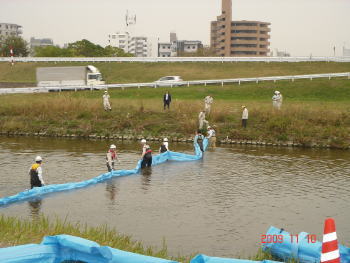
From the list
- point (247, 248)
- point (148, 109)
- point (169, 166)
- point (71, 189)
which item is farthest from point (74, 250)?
point (148, 109)

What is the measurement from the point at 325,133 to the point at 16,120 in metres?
23.5

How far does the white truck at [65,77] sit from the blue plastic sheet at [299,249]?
170 feet

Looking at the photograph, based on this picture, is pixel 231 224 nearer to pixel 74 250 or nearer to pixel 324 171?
pixel 74 250

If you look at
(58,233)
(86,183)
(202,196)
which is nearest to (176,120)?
(86,183)

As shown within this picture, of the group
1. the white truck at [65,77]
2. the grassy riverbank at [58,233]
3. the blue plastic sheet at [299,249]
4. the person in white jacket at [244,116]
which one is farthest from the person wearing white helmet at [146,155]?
the white truck at [65,77]

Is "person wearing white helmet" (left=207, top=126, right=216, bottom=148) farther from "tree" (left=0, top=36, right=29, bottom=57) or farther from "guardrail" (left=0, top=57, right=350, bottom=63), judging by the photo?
"tree" (left=0, top=36, right=29, bottom=57)

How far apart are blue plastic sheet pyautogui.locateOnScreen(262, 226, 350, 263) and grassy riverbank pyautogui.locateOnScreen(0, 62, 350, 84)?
54.6 metres

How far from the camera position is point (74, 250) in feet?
32.2

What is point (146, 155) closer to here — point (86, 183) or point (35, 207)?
point (86, 183)

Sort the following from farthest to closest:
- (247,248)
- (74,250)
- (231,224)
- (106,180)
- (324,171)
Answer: (324,171) → (106,180) → (231,224) → (247,248) → (74,250)

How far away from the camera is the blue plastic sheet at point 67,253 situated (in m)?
9.31

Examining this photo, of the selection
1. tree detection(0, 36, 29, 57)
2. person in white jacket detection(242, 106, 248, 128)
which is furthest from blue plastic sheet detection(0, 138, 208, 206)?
tree detection(0, 36, 29, 57)

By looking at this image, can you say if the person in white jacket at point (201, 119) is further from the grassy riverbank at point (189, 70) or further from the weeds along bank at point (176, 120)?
the grassy riverbank at point (189, 70)

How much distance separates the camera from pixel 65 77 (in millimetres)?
61000
